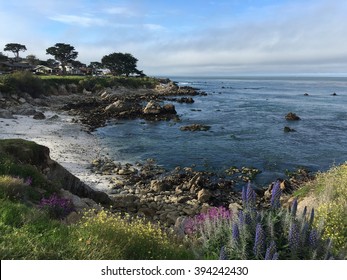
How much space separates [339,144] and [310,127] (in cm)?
988

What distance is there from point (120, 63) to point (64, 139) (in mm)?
93169

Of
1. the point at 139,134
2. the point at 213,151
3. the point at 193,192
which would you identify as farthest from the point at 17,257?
the point at 139,134

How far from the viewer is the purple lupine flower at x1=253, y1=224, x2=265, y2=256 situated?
4365 mm

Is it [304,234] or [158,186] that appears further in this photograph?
[158,186]

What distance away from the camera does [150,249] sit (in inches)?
212

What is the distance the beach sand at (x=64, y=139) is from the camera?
2020cm

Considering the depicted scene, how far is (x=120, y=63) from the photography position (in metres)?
117

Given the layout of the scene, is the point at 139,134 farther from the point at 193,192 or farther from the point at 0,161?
the point at 0,161

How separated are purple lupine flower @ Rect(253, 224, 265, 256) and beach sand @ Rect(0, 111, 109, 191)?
559 inches

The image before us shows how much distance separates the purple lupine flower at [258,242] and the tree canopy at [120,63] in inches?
4640

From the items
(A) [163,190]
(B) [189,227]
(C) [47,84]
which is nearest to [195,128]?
(A) [163,190]

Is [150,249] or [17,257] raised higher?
[17,257]

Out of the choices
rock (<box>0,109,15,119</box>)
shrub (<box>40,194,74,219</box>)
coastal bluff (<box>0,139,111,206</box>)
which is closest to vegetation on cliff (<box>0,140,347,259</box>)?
shrub (<box>40,194,74,219</box>)

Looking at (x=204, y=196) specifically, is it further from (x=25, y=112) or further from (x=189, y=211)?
(x=25, y=112)
